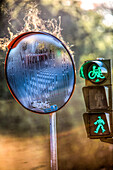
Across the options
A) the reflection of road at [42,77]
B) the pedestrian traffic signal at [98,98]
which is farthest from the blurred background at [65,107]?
the reflection of road at [42,77]

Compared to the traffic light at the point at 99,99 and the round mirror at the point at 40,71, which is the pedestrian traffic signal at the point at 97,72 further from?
the round mirror at the point at 40,71

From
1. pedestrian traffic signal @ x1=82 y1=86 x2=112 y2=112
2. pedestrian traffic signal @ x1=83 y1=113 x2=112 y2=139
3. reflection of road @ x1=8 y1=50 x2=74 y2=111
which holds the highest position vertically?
reflection of road @ x1=8 y1=50 x2=74 y2=111

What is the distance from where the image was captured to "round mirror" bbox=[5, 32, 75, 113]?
3.22 metres

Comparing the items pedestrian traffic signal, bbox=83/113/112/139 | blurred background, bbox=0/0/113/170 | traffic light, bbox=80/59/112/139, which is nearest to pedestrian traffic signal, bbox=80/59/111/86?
traffic light, bbox=80/59/112/139

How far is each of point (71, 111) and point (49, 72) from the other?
5.95 ft

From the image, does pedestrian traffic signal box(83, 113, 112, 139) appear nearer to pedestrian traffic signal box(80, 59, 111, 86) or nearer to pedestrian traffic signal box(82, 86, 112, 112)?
pedestrian traffic signal box(82, 86, 112, 112)

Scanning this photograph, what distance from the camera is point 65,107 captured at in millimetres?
4820

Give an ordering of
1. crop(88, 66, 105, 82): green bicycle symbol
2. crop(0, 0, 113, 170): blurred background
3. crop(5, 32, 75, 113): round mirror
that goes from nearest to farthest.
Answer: crop(5, 32, 75, 113): round mirror < crop(88, 66, 105, 82): green bicycle symbol < crop(0, 0, 113, 170): blurred background

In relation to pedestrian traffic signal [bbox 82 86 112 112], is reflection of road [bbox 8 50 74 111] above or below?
above

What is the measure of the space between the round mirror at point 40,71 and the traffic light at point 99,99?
1.87ft

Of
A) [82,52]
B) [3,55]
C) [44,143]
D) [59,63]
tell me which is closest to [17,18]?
[3,55]

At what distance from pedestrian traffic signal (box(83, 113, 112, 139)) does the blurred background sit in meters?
1.15

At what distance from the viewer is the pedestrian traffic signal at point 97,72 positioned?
3650 millimetres

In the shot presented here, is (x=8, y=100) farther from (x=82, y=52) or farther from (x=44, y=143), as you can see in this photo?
(x=82, y=52)
